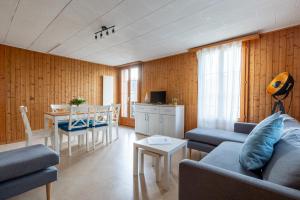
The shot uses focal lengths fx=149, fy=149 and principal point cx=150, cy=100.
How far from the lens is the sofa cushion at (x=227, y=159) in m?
1.37

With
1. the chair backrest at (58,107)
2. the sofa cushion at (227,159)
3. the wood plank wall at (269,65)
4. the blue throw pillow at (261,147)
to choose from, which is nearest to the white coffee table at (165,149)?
the sofa cushion at (227,159)

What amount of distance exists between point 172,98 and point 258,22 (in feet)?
8.39

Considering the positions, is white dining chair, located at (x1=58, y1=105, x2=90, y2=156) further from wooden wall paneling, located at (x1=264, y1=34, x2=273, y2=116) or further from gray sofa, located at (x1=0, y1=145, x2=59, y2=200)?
wooden wall paneling, located at (x1=264, y1=34, x2=273, y2=116)

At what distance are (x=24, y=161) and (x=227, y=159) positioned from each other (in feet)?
6.73

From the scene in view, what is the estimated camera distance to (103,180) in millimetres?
2049

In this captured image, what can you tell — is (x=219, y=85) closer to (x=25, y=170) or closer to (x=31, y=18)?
(x=25, y=170)

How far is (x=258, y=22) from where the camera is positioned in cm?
249

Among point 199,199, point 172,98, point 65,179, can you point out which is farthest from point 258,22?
point 65,179

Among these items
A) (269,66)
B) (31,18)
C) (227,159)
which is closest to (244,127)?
(269,66)

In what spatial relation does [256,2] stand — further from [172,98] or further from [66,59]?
[66,59]

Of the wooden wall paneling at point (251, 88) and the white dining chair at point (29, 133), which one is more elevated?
the wooden wall paneling at point (251, 88)

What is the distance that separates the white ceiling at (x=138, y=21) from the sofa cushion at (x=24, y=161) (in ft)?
6.23

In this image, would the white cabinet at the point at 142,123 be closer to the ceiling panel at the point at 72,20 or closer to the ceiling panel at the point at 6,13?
the ceiling panel at the point at 72,20

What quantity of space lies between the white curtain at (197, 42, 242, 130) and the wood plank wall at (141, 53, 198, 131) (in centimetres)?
26
